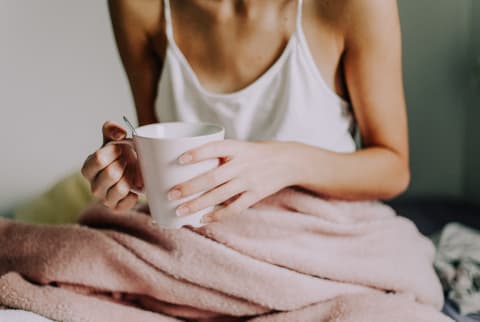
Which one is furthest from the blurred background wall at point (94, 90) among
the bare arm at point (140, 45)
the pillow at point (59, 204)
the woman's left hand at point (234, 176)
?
the woman's left hand at point (234, 176)

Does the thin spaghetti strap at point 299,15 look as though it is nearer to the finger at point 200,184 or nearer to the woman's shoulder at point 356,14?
the woman's shoulder at point 356,14

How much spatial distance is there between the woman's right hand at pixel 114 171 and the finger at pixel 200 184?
0.09m

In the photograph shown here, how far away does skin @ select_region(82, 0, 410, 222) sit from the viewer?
59cm

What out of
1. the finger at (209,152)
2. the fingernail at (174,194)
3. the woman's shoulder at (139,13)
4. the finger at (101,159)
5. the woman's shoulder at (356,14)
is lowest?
the fingernail at (174,194)

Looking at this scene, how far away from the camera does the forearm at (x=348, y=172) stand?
0.66 meters

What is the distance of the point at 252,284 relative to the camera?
2.01 feet

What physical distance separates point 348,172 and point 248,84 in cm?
22

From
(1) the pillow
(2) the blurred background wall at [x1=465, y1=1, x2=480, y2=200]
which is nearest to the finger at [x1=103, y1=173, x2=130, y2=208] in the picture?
(1) the pillow

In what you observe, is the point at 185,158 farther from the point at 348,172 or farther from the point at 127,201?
the point at 348,172

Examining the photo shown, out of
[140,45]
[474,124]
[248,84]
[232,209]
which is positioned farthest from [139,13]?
[474,124]

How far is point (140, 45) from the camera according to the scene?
916mm

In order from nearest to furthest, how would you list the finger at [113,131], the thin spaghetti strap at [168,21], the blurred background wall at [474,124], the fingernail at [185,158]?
the fingernail at [185,158], the finger at [113,131], the thin spaghetti strap at [168,21], the blurred background wall at [474,124]

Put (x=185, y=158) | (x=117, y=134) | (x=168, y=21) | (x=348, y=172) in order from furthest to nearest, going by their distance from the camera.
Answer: (x=168, y=21), (x=348, y=172), (x=117, y=134), (x=185, y=158)

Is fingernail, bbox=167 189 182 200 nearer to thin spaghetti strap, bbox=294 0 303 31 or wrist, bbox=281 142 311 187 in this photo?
wrist, bbox=281 142 311 187
